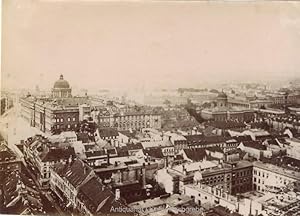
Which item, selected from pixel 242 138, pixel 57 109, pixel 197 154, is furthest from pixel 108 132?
pixel 242 138

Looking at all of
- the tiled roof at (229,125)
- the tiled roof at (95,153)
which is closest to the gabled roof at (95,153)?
the tiled roof at (95,153)

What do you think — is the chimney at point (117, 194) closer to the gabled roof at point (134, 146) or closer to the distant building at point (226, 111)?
the gabled roof at point (134, 146)

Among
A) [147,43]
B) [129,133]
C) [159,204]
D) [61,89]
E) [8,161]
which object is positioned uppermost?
[147,43]

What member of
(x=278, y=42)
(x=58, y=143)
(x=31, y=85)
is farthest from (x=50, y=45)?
(x=278, y=42)

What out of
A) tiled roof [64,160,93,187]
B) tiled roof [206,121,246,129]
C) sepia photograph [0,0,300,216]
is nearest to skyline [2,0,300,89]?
sepia photograph [0,0,300,216]

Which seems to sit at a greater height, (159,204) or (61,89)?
(61,89)

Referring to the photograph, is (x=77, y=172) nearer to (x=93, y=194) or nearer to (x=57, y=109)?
(x=93, y=194)

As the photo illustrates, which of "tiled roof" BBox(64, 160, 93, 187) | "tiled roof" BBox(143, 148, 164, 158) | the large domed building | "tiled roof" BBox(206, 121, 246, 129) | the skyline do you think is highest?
the skyline

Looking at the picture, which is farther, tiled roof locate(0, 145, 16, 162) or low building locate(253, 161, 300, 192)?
tiled roof locate(0, 145, 16, 162)

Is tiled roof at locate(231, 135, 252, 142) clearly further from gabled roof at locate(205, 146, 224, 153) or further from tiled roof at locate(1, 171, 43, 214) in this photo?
tiled roof at locate(1, 171, 43, 214)
